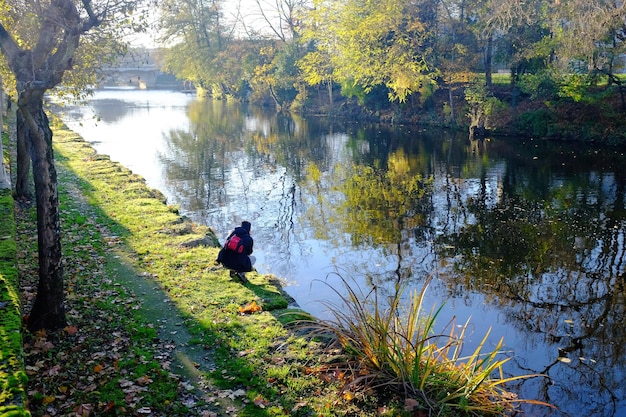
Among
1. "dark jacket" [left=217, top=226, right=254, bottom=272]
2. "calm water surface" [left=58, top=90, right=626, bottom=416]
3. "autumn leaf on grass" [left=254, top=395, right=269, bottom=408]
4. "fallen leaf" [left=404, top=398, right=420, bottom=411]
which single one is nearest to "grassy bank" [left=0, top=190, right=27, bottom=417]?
"autumn leaf on grass" [left=254, top=395, right=269, bottom=408]

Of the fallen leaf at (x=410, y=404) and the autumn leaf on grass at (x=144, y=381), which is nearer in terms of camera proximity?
the fallen leaf at (x=410, y=404)

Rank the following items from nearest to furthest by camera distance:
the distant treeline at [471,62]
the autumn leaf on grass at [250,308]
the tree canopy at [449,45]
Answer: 1. the autumn leaf on grass at [250,308]
2. the tree canopy at [449,45]
3. the distant treeline at [471,62]

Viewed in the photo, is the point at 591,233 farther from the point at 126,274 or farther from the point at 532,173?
the point at 126,274

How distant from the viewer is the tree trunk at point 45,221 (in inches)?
280

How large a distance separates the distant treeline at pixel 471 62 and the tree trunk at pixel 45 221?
16.0 m

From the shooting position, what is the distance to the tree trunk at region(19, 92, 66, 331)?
7.11m

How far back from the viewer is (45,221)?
23.6 feet

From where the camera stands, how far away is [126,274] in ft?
34.2

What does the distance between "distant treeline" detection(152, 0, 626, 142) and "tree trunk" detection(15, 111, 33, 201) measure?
1022cm

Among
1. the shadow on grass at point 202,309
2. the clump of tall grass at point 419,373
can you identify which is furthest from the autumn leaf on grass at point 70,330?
the clump of tall grass at point 419,373

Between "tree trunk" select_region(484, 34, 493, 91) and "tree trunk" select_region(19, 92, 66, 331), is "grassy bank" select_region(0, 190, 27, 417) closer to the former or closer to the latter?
"tree trunk" select_region(19, 92, 66, 331)

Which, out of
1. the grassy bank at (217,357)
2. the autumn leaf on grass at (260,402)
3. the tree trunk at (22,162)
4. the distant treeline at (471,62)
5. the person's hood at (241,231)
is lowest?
the autumn leaf on grass at (260,402)

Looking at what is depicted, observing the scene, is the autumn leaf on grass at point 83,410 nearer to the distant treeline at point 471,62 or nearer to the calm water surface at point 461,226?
the calm water surface at point 461,226

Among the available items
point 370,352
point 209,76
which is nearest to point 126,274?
point 370,352
